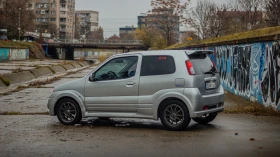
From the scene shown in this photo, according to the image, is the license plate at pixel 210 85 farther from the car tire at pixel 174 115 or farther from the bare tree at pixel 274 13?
the bare tree at pixel 274 13

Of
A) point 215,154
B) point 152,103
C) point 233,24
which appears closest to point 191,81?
point 152,103

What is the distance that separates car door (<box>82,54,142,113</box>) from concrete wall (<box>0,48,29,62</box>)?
4863cm

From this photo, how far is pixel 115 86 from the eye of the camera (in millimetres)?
9422

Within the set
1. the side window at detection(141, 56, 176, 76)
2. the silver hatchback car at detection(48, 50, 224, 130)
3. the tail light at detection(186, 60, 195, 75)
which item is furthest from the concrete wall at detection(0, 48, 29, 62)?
the tail light at detection(186, 60, 195, 75)

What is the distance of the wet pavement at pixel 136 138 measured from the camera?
281 inches

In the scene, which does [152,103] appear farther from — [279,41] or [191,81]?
[279,41]

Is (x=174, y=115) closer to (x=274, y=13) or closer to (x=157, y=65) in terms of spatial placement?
(x=157, y=65)

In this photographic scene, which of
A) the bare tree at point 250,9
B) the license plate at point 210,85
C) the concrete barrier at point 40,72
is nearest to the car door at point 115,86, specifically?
the license plate at point 210,85

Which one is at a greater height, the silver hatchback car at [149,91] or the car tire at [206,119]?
the silver hatchback car at [149,91]

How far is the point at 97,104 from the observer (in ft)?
31.6

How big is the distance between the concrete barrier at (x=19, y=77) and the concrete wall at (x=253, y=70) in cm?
1410

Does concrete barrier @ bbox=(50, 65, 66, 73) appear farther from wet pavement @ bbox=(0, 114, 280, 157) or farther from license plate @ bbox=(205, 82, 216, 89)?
license plate @ bbox=(205, 82, 216, 89)

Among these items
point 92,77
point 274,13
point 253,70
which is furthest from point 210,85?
point 274,13

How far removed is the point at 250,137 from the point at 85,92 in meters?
3.77
